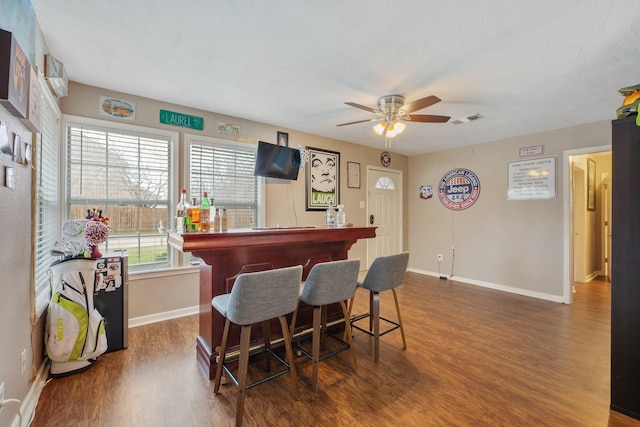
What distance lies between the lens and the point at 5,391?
4.47 ft

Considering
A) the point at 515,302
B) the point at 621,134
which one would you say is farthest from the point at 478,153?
the point at 621,134

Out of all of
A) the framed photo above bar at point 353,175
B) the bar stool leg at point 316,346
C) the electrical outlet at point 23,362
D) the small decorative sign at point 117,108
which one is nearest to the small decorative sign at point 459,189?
the framed photo above bar at point 353,175

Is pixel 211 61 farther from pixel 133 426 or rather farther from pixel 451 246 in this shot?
pixel 451 246

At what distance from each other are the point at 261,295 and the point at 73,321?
5.25ft

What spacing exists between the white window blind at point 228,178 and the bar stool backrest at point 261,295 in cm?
209

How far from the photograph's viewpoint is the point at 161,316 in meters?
3.12

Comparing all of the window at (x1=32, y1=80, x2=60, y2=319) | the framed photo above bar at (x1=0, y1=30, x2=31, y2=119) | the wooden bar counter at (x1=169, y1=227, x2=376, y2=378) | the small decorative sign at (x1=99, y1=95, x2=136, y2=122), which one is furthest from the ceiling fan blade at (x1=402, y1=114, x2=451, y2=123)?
the window at (x1=32, y1=80, x2=60, y2=319)

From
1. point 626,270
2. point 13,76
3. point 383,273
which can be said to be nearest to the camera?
point 13,76

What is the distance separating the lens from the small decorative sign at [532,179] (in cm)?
405

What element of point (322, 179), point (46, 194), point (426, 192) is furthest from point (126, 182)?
point (426, 192)

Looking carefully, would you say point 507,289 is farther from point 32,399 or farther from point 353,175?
point 32,399

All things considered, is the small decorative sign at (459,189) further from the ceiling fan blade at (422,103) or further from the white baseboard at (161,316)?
the white baseboard at (161,316)

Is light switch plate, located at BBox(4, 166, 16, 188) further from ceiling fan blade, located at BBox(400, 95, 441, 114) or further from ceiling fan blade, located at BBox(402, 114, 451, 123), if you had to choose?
ceiling fan blade, located at BBox(402, 114, 451, 123)

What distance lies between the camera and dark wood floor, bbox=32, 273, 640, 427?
166cm
